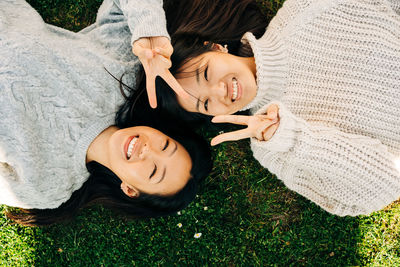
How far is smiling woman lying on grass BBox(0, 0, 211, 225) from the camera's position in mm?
2295

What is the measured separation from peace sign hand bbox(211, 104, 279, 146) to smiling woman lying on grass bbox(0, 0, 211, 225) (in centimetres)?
57

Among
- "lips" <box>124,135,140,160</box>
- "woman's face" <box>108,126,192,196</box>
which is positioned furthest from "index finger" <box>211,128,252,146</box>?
"lips" <box>124,135,140,160</box>

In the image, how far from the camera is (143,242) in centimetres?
310

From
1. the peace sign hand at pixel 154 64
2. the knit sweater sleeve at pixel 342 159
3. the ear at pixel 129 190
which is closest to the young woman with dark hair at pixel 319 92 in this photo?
the knit sweater sleeve at pixel 342 159

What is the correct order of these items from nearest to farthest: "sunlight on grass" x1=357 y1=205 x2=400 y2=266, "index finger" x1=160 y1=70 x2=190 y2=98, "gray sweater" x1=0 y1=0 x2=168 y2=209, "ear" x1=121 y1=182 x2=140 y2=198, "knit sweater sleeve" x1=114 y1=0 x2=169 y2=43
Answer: "index finger" x1=160 y1=70 x2=190 y2=98, "knit sweater sleeve" x1=114 y1=0 x2=169 y2=43, "gray sweater" x1=0 y1=0 x2=168 y2=209, "ear" x1=121 y1=182 x2=140 y2=198, "sunlight on grass" x1=357 y1=205 x2=400 y2=266

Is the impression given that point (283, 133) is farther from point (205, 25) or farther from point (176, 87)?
point (205, 25)

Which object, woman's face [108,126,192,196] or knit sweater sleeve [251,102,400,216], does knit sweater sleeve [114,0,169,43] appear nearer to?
woman's face [108,126,192,196]

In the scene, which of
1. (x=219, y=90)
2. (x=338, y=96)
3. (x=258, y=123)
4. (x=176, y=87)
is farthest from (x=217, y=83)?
(x=338, y=96)

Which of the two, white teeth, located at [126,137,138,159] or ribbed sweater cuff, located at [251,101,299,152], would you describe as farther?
white teeth, located at [126,137,138,159]

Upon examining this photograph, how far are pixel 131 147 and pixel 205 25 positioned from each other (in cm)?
128

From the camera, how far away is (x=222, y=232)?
3.09m

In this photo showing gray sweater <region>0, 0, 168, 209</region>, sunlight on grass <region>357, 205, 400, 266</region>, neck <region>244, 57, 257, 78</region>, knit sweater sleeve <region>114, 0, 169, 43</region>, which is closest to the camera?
knit sweater sleeve <region>114, 0, 169, 43</region>

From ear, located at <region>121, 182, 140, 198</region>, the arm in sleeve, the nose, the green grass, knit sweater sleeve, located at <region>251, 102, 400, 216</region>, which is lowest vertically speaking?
the green grass

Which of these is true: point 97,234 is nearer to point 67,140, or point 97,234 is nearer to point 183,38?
point 67,140
